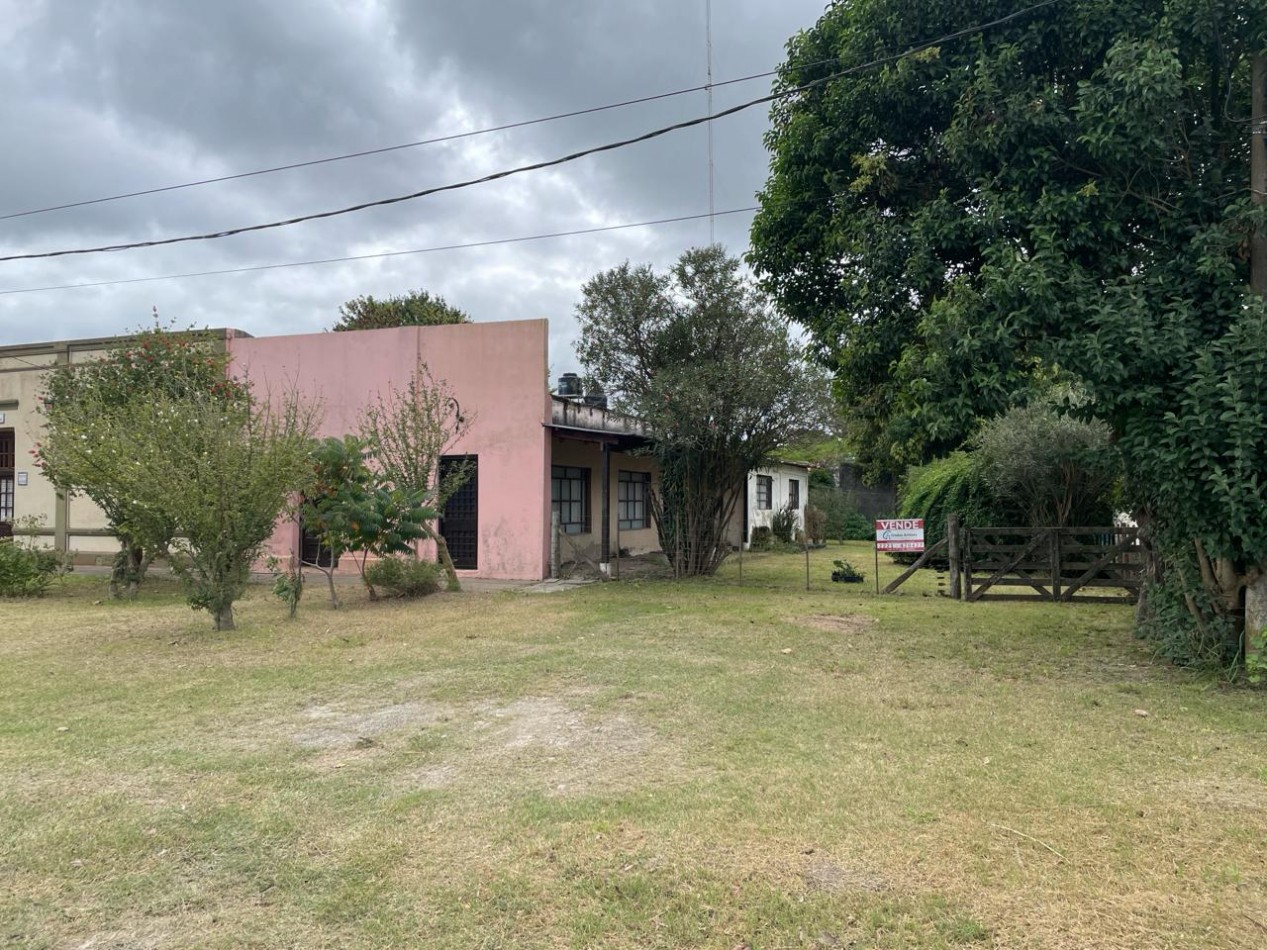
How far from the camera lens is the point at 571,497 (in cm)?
1947

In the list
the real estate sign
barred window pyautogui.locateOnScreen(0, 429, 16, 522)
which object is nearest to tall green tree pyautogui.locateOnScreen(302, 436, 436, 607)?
the real estate sign

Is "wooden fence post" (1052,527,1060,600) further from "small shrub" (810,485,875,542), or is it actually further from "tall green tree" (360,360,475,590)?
"small shrub" (810,485,875,542)

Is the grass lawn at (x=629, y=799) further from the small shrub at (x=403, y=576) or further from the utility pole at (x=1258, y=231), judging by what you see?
the small shrub at (x=403, y=576)

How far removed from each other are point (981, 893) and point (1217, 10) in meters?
7.60

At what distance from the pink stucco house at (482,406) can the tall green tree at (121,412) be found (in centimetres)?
152

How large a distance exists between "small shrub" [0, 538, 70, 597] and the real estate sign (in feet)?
46.8

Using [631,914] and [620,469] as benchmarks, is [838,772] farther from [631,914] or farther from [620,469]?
[620,469]

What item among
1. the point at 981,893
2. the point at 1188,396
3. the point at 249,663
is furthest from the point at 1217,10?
the point at 249,663

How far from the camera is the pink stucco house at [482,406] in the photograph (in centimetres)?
1608

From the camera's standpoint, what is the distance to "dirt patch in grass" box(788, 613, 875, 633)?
34.0 ft

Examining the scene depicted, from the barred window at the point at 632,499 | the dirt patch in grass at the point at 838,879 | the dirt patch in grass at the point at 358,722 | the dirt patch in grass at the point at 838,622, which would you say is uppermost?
the barred window at the point at 632,499

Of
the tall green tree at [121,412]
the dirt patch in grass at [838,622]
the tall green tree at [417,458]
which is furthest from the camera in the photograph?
the tall green tree at [417,458]

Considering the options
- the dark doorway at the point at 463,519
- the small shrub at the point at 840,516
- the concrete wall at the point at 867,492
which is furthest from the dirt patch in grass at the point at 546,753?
the concrete wall at the point at 867,492

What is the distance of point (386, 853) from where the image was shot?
12.6ft
